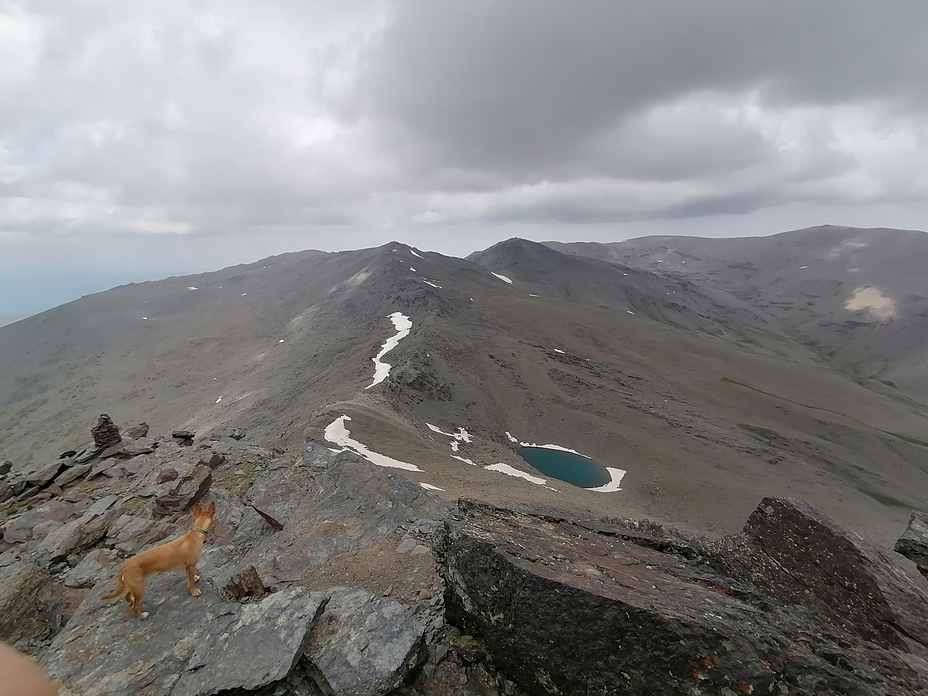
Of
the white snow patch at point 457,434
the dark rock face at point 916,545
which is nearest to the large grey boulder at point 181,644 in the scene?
the dark rock face at point 916,545

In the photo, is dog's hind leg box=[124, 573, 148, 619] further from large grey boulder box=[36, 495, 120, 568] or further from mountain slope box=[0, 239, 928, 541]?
mountain slope box=[0, 239, 928, 541]

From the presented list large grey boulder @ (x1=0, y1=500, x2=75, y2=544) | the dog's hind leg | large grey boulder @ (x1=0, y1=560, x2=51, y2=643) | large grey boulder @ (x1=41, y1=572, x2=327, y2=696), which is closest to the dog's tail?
the dog's hind leg

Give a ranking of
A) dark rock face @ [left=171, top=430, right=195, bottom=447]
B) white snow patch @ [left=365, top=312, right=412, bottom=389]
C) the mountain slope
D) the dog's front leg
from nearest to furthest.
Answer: the dog's front leg < dark rock face @ [left=171, top=430, right=195, bottom=447] < the mountain slope < white snow patch @ [left=365, top=312, right=412, bottom=389]

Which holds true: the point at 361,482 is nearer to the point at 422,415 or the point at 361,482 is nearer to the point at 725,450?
the point at 422,415

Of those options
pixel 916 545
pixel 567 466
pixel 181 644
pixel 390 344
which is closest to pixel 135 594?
pixel 181 644

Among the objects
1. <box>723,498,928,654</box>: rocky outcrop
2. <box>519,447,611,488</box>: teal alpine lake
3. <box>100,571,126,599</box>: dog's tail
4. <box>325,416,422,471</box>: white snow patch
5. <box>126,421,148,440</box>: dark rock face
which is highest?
<box>100,571,126,599</box>: dog's tail

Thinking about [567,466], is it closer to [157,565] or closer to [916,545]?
[916,545]
